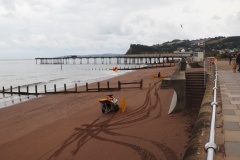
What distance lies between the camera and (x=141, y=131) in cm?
1265

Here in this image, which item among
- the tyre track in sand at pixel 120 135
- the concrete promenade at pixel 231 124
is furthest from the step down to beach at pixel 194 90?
the concrete promenade at pixel 231 124

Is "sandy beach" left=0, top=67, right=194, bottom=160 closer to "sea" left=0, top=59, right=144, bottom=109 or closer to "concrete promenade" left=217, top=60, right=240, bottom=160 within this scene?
"concrete promenade" left=217, top=60, right=240, bottom=160

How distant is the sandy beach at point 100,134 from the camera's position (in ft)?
33.8

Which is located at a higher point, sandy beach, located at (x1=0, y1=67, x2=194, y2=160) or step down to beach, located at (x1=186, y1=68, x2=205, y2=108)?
step down to beach, located at (x1=186, y1=68, x2=205, y2=108)

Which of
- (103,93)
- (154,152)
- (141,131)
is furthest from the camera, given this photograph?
(103,93)

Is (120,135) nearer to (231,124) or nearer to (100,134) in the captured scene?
(100,134)

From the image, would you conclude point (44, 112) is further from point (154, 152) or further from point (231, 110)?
point (231, 110)

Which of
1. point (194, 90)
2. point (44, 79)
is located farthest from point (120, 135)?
point (44, 79)

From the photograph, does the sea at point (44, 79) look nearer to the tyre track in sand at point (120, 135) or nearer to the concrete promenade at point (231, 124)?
the tyre track in sand at point (120, 135)

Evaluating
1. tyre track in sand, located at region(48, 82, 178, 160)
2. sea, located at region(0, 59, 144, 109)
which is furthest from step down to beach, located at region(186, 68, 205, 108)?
sea, located at region(0, 59, 144, 109)

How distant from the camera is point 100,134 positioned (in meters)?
12.8

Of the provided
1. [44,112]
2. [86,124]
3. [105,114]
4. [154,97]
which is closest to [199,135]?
[86,124]

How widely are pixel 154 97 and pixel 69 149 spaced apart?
11431mm

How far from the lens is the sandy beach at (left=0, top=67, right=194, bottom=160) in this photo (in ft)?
33.8
